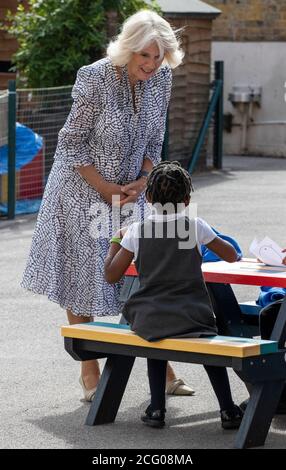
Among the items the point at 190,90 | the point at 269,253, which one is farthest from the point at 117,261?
the point at 190,90

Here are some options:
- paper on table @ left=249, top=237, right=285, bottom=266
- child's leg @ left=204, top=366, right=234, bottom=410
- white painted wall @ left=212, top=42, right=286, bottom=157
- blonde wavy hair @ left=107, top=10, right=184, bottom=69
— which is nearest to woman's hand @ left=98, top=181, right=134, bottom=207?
blonde wavy hair @ left=107, top=10, right=184, bottom=69

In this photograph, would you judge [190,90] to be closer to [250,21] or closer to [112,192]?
[250,21]

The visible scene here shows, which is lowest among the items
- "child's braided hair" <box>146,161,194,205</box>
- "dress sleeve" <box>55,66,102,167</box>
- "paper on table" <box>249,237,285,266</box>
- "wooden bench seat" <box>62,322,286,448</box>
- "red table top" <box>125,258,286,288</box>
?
"wooden bench seat" <box>62,322,286,448</box>

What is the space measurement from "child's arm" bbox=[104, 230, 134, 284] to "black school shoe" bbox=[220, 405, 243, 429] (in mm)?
768

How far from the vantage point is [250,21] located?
2281 centimetres

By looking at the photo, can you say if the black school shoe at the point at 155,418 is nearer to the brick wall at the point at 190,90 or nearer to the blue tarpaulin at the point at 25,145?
the blue tarpaulin at the point at 25,145

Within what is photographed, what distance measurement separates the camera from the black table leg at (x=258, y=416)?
5449 millimetres

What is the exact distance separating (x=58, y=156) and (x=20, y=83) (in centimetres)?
1056

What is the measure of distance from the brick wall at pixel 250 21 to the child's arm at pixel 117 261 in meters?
17.3

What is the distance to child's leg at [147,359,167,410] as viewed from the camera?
19.2 feet

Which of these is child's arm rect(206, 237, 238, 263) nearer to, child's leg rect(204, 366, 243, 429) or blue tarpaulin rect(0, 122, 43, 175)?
child's leg rect(204, 366, 243, 429)

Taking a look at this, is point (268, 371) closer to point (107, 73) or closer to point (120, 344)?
point (120, 344)

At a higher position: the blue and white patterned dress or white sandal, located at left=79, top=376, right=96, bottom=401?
the blue and white patterned dress
